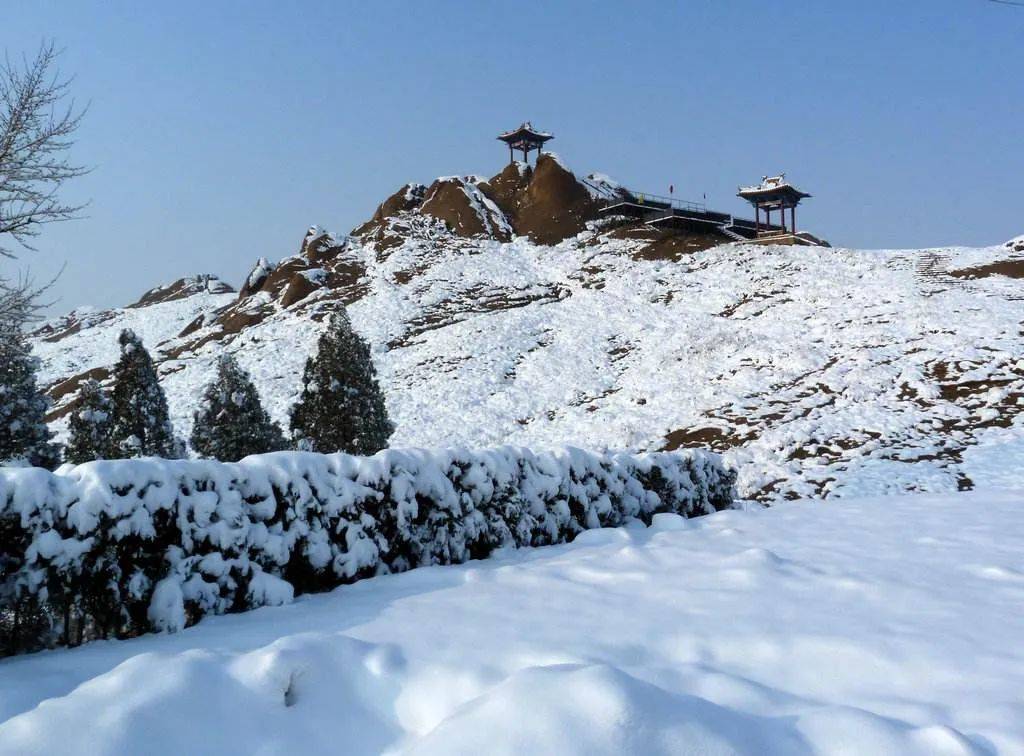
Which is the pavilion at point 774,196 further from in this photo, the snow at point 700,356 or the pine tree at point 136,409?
the pine tree at point 136,409

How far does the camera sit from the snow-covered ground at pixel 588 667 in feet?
9.24

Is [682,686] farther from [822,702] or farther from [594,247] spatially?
[594,247]

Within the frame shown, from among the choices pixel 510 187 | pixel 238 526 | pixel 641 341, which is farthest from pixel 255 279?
pixel 238 526

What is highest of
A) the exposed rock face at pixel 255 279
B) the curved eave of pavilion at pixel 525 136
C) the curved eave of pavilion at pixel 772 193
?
the curved eave of pavilion at pixel 525 136

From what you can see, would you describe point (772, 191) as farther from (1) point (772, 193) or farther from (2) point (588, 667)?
(2) point (588, 667)

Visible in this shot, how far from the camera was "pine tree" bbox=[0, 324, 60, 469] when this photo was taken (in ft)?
62.7

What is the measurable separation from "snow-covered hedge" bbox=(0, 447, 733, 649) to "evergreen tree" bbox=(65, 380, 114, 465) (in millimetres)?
15989

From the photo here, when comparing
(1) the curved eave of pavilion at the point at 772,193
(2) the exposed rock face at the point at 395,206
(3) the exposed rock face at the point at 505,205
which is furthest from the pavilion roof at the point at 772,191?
(2) the exposed rock face at the point at 395,206

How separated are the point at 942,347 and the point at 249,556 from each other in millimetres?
28535

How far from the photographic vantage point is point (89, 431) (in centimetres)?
1972

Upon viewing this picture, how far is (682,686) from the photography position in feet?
11.6

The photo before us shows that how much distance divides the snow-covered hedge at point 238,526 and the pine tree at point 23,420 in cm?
1663

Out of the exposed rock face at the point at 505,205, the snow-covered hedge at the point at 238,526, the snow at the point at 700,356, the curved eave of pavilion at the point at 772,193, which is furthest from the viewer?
the exposed rock face at the point at 505,205

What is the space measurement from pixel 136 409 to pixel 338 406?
5.50 meters
